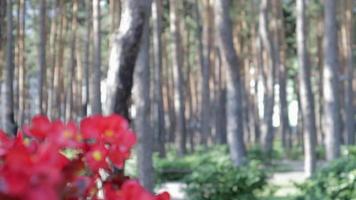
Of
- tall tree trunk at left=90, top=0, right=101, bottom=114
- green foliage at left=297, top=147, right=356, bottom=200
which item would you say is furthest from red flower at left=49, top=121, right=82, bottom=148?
tall tree trunk at left=90, top=0, right=101, bottom=114

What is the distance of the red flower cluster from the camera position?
1.13m

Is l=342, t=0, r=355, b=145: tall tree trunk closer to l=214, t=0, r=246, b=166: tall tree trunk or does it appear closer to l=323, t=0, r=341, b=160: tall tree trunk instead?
l=323, t=0, r=341, b=160: tall tree trunk

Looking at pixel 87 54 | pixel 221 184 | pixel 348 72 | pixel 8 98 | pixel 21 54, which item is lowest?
pixel 221 184

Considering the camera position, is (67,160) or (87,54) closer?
(67,160)

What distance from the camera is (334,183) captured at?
7.62m

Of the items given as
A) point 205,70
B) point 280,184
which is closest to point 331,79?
point 280,184

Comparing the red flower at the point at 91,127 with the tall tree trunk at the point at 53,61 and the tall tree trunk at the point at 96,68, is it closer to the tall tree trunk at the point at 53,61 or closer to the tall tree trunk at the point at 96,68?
the tall tree trunk at the point at 96,68

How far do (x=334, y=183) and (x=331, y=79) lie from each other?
24.3ft

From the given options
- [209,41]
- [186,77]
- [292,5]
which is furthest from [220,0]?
[186,77]

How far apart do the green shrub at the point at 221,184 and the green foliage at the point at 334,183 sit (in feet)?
5.16

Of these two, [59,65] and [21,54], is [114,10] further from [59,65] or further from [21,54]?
[59,65]

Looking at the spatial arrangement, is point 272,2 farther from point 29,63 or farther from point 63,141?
point 63,141

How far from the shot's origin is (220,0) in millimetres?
14539

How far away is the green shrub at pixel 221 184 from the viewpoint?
378 inches
